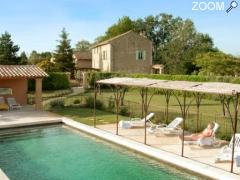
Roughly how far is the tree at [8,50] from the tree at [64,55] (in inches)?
284

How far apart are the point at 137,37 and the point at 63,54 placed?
1195 centimetres

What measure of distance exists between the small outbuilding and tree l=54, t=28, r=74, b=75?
27895mm

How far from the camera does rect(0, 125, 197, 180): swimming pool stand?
1188cm

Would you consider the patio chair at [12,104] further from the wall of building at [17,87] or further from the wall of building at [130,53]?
the wall of building at [130,53]

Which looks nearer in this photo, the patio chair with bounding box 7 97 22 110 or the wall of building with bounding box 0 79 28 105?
the patio chair with bounding box 7 97 22 110

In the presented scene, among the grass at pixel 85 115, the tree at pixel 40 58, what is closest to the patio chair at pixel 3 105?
the grass at pixel 85 115

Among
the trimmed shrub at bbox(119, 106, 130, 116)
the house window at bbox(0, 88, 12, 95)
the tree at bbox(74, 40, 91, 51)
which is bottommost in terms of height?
the trimmed shrub at bbox(119, 106, 130, 116)

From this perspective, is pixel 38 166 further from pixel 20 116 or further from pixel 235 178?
pixel 20 116

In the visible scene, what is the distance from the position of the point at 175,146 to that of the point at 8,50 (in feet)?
134

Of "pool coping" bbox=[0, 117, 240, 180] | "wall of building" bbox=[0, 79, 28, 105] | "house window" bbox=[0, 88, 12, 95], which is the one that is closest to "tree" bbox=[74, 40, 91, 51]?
"wall of building" bbox=[0, 79, 28, 105]

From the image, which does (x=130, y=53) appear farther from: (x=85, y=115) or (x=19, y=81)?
(x=85, y=115)

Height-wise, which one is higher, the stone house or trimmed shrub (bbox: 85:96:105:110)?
the stone house

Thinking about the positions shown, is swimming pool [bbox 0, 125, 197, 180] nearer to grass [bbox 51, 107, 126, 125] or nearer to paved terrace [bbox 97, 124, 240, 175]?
paved terrace [bbox 97, 124, 240, 175]

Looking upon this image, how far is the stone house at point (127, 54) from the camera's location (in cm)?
5372
